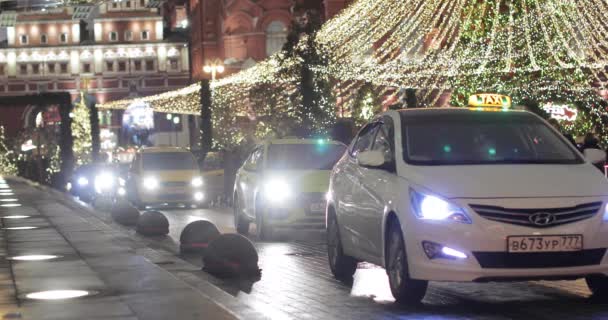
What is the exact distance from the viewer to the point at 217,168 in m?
41.7

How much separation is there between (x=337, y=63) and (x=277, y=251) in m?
32.1

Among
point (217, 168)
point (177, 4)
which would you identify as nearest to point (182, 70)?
point (177, 4)

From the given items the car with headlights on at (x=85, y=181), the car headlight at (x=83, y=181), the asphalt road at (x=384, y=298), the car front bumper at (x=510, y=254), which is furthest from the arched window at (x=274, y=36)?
the car front bumper at (x=510, y=254)

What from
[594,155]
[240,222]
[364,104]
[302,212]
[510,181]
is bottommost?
[240,222]

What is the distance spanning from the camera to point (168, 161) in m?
38.3

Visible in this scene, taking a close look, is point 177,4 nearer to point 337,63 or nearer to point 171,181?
point 337,63

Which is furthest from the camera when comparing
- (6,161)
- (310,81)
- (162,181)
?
(6,161)

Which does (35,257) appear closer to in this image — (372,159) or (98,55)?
(372,159)

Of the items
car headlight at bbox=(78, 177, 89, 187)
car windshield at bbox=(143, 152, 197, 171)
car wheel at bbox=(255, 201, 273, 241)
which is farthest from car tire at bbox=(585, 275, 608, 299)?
car headlight at bbox=(78, 177, 89, 187)

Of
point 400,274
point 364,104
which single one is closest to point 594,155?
point 400,274

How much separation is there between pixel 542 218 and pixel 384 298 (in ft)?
6.80

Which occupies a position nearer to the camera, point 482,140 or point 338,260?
point 482,140

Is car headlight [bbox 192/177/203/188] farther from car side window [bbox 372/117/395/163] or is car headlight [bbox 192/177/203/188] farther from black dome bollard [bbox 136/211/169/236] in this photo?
car side window [bbox 372/117/395/163]

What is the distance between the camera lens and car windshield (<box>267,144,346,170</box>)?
22812 millimetres
